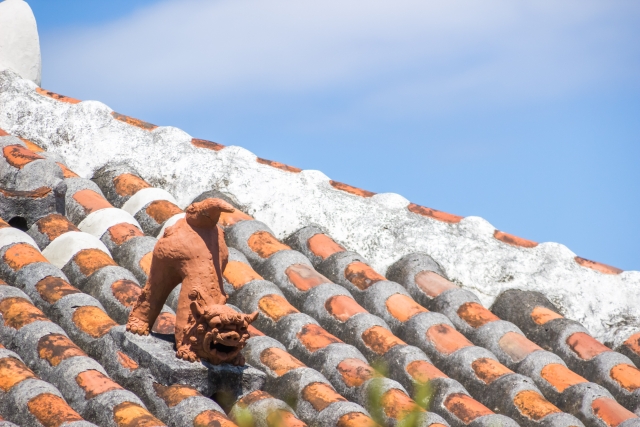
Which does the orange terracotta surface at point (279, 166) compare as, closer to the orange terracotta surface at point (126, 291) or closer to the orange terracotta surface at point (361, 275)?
the orange terracotta surface at point (361, 275)

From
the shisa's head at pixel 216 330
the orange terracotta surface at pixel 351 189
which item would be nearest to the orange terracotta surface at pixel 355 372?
the shisa's head at pixel 216 330

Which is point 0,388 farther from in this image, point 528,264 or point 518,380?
point 528,264

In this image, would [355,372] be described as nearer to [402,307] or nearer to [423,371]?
[423,371]

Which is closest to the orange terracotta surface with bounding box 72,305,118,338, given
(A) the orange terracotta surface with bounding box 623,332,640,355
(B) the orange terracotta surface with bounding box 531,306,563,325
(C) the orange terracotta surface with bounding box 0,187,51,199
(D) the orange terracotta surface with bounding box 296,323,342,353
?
(D) the orange terracotta surface with bounding box 296,323,342,353

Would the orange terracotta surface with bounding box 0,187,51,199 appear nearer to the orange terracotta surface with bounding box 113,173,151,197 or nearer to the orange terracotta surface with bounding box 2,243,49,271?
the orange terracotta surface with bounding box 2,243,49,271

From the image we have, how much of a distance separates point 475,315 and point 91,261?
8.84ft

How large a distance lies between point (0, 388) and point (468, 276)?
398cm

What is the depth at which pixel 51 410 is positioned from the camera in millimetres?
4234

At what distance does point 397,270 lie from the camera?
7191 millimetres

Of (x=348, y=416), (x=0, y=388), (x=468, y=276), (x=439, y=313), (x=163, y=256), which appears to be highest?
(x=468, y=276)

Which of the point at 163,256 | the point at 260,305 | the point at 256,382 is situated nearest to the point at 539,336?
the point at 260,305

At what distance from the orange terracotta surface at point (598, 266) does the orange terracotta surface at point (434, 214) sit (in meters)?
1.05

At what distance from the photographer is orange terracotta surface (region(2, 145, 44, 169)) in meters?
6.66

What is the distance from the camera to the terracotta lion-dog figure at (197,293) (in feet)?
15.4
